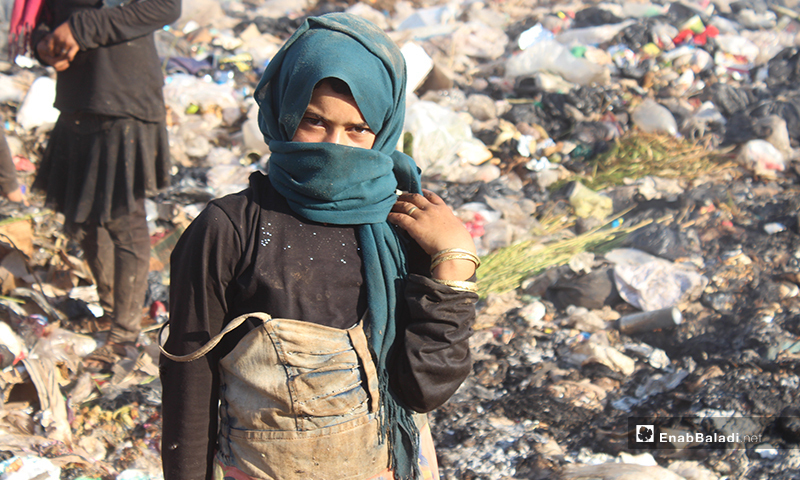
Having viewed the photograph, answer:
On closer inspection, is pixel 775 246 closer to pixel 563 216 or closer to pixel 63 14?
pixel 563 216

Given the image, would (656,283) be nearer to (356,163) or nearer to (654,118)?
(654,118)

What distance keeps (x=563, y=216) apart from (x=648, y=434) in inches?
77.8

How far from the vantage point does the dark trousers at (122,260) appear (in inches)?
105

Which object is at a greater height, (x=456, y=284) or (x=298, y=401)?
(x=456, y=284)

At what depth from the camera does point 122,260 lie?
2.69 metres

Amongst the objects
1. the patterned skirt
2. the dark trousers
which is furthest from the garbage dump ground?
the patterned skirt

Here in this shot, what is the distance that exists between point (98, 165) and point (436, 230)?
1994 millimetres

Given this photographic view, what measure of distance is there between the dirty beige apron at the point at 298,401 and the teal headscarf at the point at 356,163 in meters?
0.05

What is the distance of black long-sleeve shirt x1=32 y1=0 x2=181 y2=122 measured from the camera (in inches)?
92.0

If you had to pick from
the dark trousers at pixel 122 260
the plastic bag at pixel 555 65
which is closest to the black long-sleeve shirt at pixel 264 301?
the dark trousers at pixel 122 260

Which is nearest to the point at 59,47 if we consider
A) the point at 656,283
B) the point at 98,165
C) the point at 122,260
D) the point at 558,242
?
the point at 98,165

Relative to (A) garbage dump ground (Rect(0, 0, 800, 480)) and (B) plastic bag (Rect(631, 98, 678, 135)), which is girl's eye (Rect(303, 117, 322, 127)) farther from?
(B) plastic bag (Rect(631, 98, 678, 135))

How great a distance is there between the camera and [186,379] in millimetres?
1072

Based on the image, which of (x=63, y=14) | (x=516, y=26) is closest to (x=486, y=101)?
(x=516, y=26)
